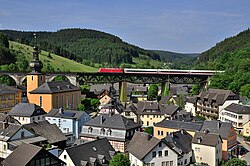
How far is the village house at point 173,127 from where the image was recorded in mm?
46094

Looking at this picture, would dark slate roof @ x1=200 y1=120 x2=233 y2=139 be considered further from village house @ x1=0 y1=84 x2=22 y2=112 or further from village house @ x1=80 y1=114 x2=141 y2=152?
village house @ x1=0 y1=84 x2=22 y2=112

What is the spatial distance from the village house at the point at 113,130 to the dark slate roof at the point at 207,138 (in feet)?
23.2

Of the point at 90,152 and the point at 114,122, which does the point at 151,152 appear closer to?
the point at 90,152

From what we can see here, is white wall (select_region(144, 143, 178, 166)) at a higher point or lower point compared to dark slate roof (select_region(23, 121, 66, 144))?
lower

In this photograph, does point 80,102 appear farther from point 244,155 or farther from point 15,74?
point 244,155

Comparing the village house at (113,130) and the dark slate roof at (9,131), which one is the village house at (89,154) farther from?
the dark slate roof at (9,131)

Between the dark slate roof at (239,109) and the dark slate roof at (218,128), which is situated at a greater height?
the dark slate roof at (239,109)

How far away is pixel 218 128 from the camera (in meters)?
45.4

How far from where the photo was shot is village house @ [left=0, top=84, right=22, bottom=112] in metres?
62.7

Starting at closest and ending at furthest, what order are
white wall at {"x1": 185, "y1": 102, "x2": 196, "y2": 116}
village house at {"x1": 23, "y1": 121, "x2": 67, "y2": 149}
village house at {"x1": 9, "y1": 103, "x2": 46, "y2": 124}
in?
village house at {"x1": 23, "y1": 121, "x2": 67, "y2": 149}
village house at {"x1": 9, "y1": 103, "x2": 46, "y2": 124}
white wall at {"x1": 185, "y1": 102, "x2": 196, "y2": 116}

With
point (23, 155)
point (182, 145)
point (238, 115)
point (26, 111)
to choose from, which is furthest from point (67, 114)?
point (238, 115)

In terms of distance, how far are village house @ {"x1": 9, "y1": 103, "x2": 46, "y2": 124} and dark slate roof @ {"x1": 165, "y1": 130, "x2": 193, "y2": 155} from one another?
22519 mm

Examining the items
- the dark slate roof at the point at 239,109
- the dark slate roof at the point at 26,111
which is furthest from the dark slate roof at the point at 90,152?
the dark slate roof at the point at 239,109

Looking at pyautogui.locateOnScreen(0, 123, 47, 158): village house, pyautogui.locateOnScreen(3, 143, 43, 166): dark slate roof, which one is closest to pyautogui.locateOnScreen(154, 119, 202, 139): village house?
pyautogui.locateOnScreen(0, 123, 47, 158): village house
